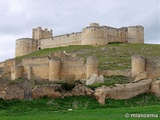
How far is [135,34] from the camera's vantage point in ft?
252

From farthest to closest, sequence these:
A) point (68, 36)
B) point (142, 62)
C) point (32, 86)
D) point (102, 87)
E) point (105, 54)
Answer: point (68, 36), point (105, 54), point (142, 62), point (102, 87), point (32, 86)

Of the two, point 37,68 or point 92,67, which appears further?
point 37,68

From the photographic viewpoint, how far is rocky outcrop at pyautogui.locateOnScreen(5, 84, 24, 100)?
2561 cm

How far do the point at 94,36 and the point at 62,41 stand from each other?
10.1 metres

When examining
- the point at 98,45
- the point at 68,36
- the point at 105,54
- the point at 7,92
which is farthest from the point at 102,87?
the point at 68,36

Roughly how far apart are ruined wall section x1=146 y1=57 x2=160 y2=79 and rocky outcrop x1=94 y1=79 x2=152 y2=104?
8517 mm

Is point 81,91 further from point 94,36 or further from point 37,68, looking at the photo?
point 94,36

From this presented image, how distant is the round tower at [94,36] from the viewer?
72375mm

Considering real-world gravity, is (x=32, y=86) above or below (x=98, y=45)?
below

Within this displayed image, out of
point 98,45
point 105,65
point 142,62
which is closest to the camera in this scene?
point 142,62

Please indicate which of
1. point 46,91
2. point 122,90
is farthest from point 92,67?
point 46,91

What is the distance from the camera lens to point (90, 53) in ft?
205

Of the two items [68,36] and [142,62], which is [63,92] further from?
[68,36]

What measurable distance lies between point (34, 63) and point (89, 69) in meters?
9.30
